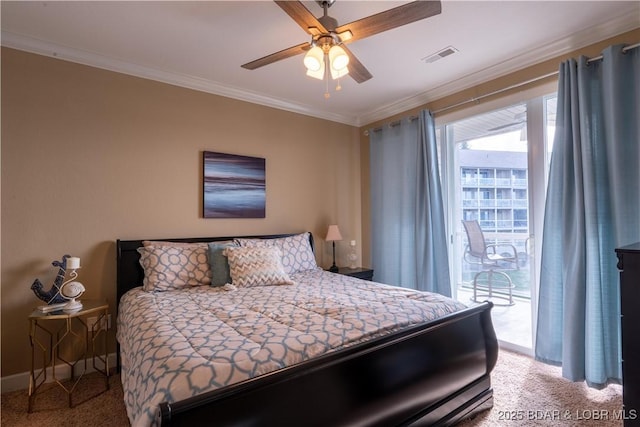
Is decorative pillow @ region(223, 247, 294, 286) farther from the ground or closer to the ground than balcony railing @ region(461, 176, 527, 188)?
closer to the ground

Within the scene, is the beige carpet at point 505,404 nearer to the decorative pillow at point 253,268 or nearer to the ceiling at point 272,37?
the decorative pillow at point 253,268

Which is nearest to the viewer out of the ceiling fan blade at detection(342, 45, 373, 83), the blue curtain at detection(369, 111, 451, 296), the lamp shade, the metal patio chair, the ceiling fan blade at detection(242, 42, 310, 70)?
the ceiling fan blade at detection(242, 42, 310, 70)

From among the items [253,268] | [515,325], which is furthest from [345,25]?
[515,325]

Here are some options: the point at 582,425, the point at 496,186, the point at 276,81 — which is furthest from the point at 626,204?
the point at 276,81

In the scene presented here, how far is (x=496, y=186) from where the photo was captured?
10.1ft

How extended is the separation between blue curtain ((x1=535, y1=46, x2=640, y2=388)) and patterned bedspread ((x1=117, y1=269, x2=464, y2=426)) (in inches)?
40.4

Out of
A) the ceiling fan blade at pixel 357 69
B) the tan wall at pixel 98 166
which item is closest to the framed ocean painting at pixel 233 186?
the tan wall at pixel 98 166

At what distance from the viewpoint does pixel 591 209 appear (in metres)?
2.21

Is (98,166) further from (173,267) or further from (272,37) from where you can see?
(272,37)

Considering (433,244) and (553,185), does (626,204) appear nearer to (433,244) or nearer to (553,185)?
(553,185)

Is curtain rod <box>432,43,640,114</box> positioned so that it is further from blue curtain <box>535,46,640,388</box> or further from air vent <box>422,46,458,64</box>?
air vent <box>422,46,458,64</box>

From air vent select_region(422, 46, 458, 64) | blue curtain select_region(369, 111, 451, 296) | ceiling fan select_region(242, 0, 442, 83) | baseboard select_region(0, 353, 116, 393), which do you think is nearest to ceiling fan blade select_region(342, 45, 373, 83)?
ceiling fan select_region(242, 0, 442, 83)

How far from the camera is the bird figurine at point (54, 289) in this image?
217cm

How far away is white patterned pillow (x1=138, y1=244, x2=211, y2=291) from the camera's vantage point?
248 centimetres
